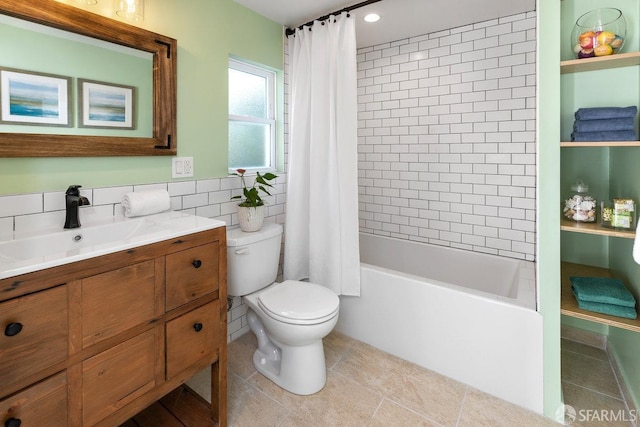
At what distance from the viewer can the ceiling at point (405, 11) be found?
7.39 ft

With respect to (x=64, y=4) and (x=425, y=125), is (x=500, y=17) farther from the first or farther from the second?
(x=64, y=4)

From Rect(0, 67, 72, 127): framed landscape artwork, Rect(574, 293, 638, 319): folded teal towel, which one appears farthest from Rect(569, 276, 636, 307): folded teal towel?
Rect(0, 67, 72, 127): framed landscape artwork

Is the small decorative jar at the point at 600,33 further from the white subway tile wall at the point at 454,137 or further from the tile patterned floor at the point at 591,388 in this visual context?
the tile patterned floor at the point at 591,388

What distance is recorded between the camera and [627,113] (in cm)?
149

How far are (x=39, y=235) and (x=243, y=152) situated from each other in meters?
1.37

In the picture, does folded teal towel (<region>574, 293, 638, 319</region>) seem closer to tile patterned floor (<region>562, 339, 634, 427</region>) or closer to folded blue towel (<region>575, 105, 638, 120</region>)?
tile patterned floor (<region>562, 339, 634, 427</region>)

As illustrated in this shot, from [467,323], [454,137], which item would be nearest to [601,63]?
[454,137]

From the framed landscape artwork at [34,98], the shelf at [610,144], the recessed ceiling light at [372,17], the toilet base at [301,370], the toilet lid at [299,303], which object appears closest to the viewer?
the framed landscape artwork at [34,98]

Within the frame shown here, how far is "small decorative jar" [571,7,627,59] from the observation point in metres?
1.50

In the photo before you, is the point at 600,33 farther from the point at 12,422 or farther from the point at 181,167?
the point at 12,422

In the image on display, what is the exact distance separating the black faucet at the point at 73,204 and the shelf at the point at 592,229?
7.30 feet

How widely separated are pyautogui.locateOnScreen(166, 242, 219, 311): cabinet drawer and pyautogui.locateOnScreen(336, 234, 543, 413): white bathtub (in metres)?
1.15

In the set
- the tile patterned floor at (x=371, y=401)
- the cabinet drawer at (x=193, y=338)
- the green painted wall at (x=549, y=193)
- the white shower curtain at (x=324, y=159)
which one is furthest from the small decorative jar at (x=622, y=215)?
the cabinet drawer at (x=193, y=338)

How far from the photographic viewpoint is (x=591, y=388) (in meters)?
1.88
